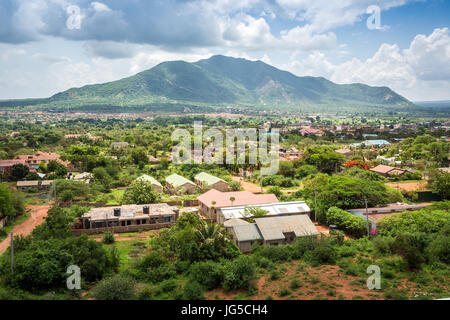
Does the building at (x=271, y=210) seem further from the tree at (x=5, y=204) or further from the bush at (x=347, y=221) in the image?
the tree at (x=5, y=204)

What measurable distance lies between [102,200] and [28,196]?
8690mm

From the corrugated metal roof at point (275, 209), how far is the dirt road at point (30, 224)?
12.9m

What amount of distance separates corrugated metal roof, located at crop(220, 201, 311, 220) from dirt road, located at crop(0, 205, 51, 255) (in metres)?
12.9

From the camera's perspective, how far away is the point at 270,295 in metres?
14.4

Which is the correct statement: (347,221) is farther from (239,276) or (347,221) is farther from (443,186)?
(443,186)

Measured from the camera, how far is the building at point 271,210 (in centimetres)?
2475

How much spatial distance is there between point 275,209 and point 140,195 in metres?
11.2

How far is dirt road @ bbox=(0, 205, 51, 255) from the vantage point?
74.0 feet

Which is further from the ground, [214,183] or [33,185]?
[214,183]

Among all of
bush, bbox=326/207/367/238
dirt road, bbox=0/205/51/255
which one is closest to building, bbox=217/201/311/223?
bush, bbox=326/207/367/238

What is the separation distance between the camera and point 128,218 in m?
25.5

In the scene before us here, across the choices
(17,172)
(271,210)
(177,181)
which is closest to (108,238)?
(271,210)

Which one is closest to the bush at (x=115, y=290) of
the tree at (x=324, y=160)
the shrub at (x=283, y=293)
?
the shrub at (x=283, y=293)
